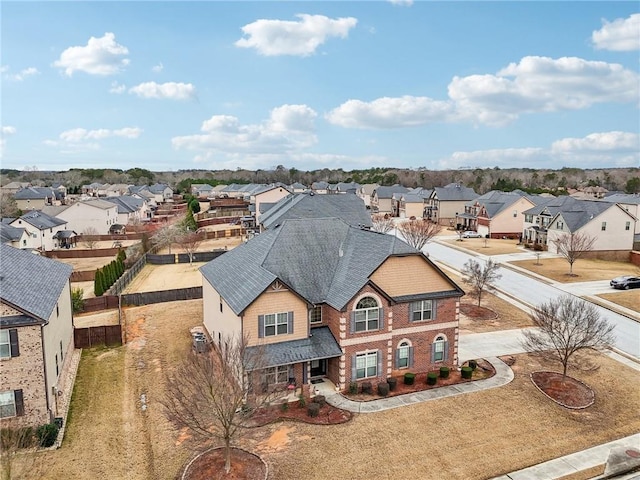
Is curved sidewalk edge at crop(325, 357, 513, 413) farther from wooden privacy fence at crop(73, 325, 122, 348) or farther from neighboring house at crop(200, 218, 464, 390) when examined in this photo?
wooden privacy fence at crop(73, 325, 122, 348)

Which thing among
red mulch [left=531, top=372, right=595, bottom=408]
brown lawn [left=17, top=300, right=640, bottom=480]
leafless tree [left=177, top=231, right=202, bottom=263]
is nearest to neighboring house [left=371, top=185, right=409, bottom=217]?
leafless tree [left=177, top=231, right=202, bottom=263]

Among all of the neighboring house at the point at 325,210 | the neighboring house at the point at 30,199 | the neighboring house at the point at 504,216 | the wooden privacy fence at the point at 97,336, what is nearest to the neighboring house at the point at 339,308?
the wooden privacy fence at the point at 97,336

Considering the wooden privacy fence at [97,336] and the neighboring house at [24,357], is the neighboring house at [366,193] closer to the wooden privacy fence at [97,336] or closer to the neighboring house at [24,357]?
the wooden privacy fence at [97,336]

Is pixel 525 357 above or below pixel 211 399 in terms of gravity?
below

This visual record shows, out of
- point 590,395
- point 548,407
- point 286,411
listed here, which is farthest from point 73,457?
point 590,395

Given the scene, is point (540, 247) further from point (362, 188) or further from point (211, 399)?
point (362, 188)
